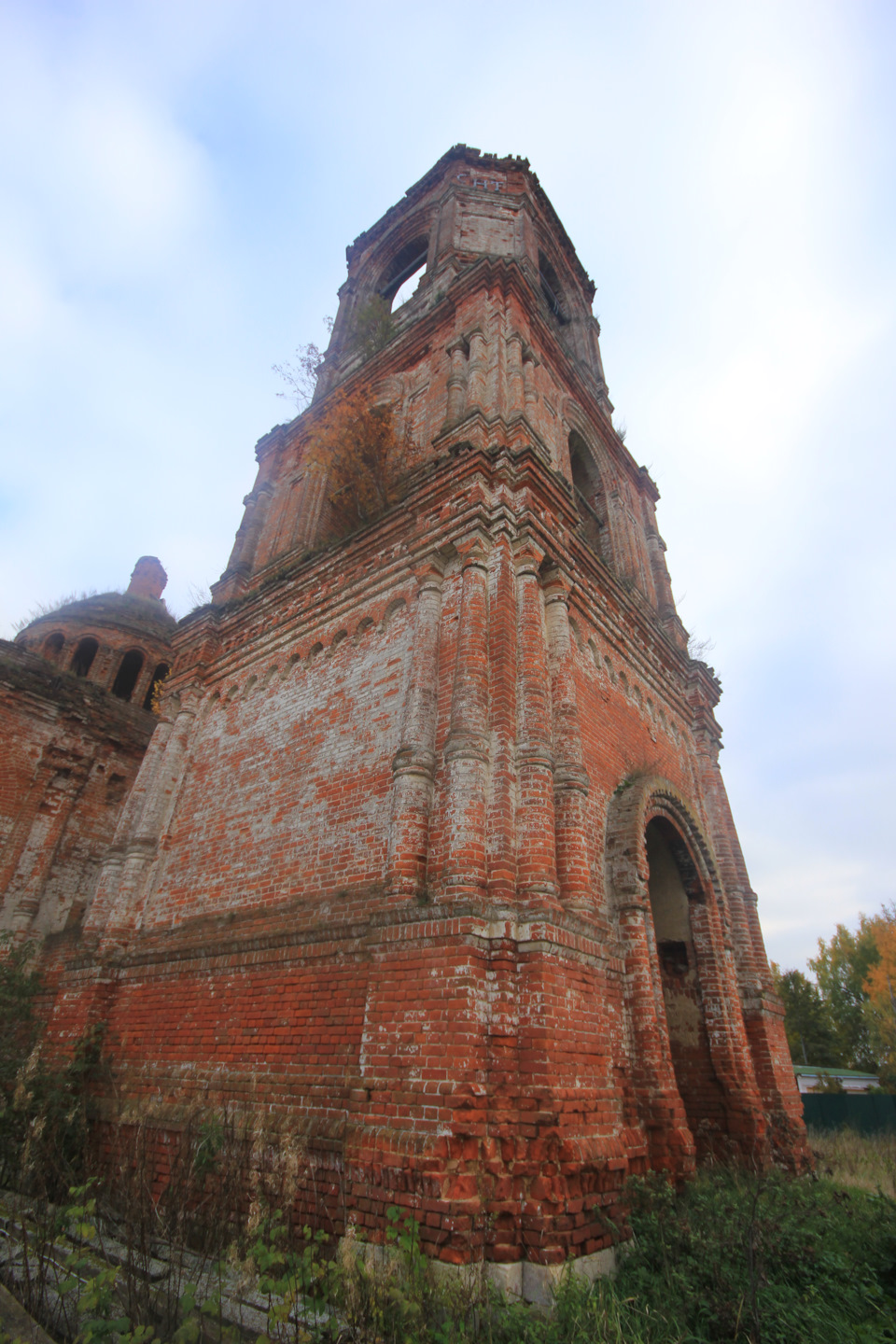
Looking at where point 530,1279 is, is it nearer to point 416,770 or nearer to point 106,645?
point 416,770

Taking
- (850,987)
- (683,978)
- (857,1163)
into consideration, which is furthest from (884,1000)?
(683,978)

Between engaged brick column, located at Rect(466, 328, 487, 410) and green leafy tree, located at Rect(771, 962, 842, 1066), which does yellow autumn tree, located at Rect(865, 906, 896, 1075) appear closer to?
green leafy tree, located at Rect(771, 962, 842, 1066)

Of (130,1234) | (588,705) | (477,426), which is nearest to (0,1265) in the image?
(130,1234)

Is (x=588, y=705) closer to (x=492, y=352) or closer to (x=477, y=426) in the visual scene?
(x=477, y=426)

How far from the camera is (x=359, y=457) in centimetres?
1053

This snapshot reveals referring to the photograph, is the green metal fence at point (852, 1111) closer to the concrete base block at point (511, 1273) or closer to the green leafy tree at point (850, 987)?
the green leafy tree at point (850, 987)

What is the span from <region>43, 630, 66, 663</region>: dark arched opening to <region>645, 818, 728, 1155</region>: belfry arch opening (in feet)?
59.8

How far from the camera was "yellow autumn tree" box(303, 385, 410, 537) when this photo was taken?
1012 centimetres

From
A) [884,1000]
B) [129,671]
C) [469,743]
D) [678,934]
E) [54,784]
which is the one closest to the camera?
[469,743]

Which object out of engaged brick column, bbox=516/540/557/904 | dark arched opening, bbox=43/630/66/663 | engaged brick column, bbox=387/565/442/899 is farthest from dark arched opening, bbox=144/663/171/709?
engaged brick column, bbox=516/540/557/904

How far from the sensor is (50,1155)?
17.1 ft

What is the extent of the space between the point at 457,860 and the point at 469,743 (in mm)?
1003

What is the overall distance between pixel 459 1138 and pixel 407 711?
11.1 feet

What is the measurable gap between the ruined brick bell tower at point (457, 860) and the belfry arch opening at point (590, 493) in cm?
10
